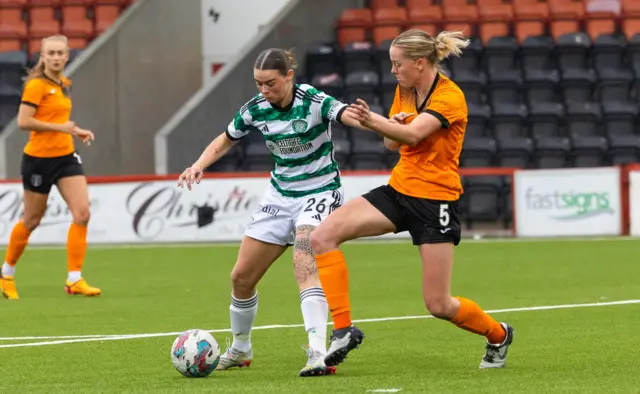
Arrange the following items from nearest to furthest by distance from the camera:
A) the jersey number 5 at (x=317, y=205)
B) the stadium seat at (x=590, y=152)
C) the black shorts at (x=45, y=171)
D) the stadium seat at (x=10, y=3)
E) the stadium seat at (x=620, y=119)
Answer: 1. the jersey number 5 at (x=317, y=205)
2. the black shorts at (x=45, y=171)
3. the stadium seat at (x=590, y=152)
4. the stadium seat at (x=620, y=119)
5. the stadium seat at (x=10, y=3)

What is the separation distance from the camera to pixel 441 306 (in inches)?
276

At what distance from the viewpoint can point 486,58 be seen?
23.0 meters

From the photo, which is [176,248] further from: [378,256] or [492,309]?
[492,309]

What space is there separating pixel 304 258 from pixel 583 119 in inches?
607

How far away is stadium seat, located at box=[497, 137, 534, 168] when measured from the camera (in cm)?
2147

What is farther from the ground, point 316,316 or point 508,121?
point 508,121

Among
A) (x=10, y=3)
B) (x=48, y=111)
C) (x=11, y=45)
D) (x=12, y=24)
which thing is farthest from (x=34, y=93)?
(x=10, y=3)

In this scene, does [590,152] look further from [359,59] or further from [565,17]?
[359,59]

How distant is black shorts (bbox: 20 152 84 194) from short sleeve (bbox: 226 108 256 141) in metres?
4.59

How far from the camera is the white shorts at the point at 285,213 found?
7441mm

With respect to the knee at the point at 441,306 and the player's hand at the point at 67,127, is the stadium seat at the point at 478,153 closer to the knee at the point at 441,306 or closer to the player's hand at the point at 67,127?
the player's hand at the point at 67,127

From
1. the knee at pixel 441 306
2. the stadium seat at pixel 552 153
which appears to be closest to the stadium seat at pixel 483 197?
the stadium seat at pixel 552 153

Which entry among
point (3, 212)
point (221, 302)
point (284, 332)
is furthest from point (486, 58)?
point (284, 332)

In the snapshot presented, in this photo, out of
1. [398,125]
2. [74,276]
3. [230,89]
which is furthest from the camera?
[230,89]
